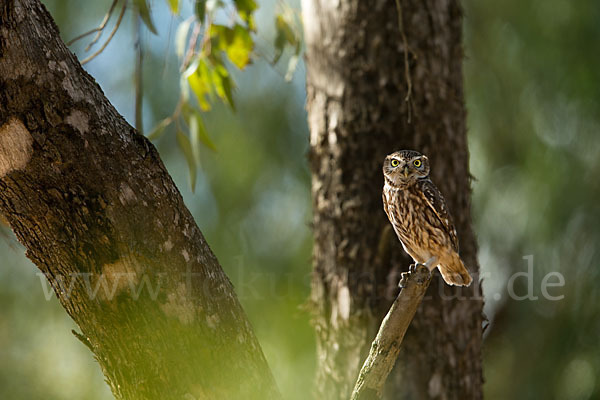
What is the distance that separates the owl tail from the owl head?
201mm

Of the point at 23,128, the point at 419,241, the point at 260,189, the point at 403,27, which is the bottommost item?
the point at 419,241

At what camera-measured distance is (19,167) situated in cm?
105

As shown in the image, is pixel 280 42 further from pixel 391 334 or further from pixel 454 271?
pixel 391 334

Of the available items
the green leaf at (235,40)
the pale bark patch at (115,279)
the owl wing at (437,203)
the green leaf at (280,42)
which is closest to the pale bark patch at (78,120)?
the pale bark patch at (115,279)

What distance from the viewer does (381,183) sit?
1765 millimetres

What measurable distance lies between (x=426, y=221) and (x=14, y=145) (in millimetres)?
→ 777

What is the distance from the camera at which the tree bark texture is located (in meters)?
1.71

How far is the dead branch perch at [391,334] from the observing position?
104cm

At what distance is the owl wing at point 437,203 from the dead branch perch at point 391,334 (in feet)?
0.71

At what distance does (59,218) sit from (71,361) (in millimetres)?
2409

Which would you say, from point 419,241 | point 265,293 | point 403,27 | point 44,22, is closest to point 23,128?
point 44,22

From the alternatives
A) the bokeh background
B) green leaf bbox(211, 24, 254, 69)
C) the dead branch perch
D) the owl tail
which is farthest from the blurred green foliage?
the dead branch perch

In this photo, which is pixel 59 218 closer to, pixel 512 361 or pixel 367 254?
pixel 367 254

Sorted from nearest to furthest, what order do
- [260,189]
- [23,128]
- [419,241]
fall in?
[23,128] → [419,241] → [260,189]
